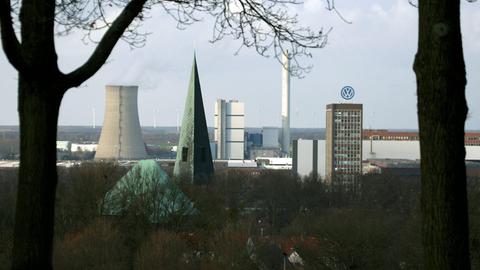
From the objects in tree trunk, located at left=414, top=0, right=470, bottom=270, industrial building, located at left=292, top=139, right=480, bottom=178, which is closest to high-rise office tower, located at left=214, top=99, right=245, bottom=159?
industrial building, located at left=292, top=139, right=480, bottom=178

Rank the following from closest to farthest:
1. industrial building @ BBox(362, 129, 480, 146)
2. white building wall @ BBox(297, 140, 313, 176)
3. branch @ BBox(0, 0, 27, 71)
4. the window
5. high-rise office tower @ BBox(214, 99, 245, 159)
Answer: branch @ BBox(0, 0, 27, 71) < the window < white building wall @ BBox(297, 140, 313, 176) < industrial building @ BBox(362, 129, 480, 146) < high-rise office tower @ BBox(214, 99, 245, 159)

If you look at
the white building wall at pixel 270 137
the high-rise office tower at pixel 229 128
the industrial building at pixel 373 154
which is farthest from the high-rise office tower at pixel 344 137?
the white building wall at pixel 270 137

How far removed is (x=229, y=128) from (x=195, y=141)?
3141 inches

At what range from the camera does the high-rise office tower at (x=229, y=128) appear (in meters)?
116

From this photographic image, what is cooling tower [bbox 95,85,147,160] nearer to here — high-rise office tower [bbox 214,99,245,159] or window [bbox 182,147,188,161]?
high-rise office tower [bbox 214,99,245,159]

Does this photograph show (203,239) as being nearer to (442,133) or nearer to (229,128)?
(442,133)

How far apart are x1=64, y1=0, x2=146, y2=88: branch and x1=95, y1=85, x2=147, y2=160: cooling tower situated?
3064 inches

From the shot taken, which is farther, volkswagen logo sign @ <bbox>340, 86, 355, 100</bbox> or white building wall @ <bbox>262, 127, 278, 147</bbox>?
white building wall @ <bbox>262, 127, 278, 147</bbox>

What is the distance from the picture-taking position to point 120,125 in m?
83.4

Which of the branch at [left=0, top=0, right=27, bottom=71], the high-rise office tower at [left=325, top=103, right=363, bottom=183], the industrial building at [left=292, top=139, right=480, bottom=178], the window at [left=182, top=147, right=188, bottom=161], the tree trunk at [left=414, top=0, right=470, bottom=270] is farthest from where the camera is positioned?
the industrial building at [left=292, top=139, right=480, bottom=178]

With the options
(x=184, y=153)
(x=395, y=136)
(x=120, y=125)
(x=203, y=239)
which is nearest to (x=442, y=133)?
(x=203, y=239)

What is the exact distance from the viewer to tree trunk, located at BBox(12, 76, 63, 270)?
3592 millimetres

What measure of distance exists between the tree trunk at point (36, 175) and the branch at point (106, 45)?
12cm

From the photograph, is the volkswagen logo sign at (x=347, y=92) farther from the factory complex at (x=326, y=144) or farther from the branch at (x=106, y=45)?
the branch at (x=106, y=45)
